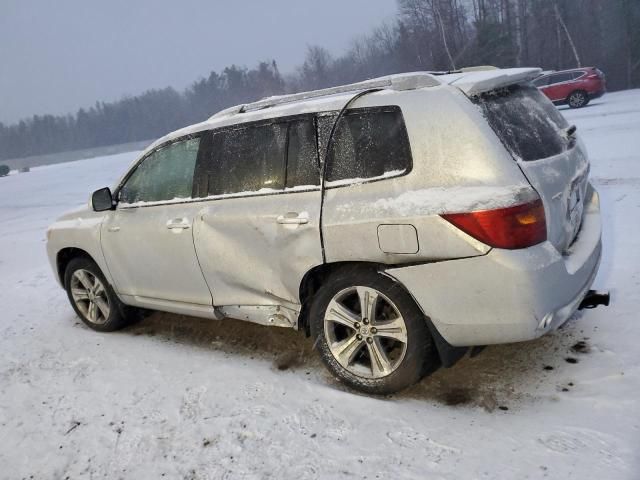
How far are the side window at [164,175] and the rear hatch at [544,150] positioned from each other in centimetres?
213

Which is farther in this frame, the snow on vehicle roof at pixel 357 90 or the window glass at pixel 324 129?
the window glass at pixel 324 129

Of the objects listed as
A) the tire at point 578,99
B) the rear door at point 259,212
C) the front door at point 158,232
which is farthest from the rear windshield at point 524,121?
the tire at point 578,99

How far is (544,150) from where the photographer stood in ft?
9.54

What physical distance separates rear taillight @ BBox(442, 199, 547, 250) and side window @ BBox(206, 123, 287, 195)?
126 centimetres

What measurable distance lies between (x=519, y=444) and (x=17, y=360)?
404 centimetres

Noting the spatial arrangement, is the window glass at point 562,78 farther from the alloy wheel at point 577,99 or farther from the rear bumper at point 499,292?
the rear bumper at point 499,292

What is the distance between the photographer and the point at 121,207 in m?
4.32

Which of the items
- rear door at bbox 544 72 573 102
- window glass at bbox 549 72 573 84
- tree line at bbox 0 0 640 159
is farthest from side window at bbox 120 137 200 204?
tree line at bbox 0 0 640 159

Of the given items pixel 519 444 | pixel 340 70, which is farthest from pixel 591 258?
pixel 340 70

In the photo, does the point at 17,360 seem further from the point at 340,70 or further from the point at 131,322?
the point at 340,70

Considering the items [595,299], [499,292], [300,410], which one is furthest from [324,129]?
[595,299]

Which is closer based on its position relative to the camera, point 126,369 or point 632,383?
point 632,383

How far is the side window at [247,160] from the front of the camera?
3377mm

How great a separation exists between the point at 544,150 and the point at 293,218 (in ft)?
4.92
